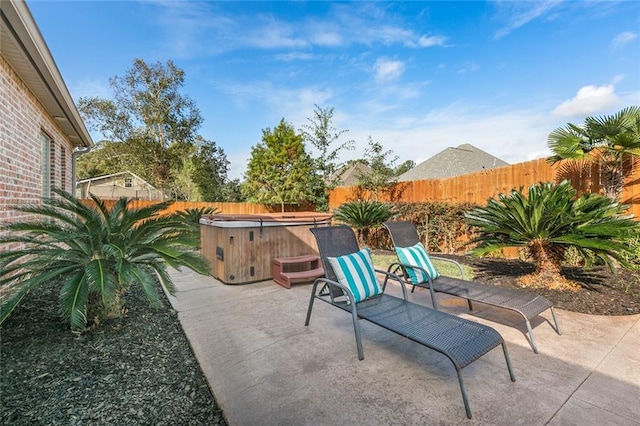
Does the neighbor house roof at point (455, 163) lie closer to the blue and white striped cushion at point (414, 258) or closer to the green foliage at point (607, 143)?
the green foliage at point (607, 143)

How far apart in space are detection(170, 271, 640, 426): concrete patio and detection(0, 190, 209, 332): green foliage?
810 mm

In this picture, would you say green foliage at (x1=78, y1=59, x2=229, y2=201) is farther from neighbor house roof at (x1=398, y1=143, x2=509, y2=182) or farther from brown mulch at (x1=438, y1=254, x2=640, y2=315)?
brown mulch at (x1=438, y1=254, x2=640, y2=315)

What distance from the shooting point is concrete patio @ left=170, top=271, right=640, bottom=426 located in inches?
70.9

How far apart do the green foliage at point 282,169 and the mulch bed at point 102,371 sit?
10.5 m

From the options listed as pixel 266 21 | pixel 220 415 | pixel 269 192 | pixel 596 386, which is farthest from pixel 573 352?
pixel 269 192

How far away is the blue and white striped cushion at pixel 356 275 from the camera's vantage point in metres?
2.98

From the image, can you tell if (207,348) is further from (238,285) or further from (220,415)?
(238,285)

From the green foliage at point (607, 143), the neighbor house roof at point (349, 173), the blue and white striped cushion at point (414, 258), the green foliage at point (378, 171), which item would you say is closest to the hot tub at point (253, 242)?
the blue and white striped cushion at point (414, 258)

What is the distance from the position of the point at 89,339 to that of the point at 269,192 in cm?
1213

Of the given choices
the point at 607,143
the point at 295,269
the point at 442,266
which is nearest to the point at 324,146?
the point at 442,266

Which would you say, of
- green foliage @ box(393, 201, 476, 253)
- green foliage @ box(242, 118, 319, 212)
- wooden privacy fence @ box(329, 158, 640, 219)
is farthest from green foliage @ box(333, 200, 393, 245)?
green foliage @ box(242, 118, 319, 212)

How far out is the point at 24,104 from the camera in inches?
152

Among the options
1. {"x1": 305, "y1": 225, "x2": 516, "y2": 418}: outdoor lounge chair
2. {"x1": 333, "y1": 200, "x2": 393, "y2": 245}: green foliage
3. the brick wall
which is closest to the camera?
{"x1": 305, "y1": 225, "x2": 516, "y2": 418}: outdoor lounge chair

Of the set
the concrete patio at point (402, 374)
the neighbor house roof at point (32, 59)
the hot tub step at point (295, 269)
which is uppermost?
the neighbor house roof at point (32, 59)
